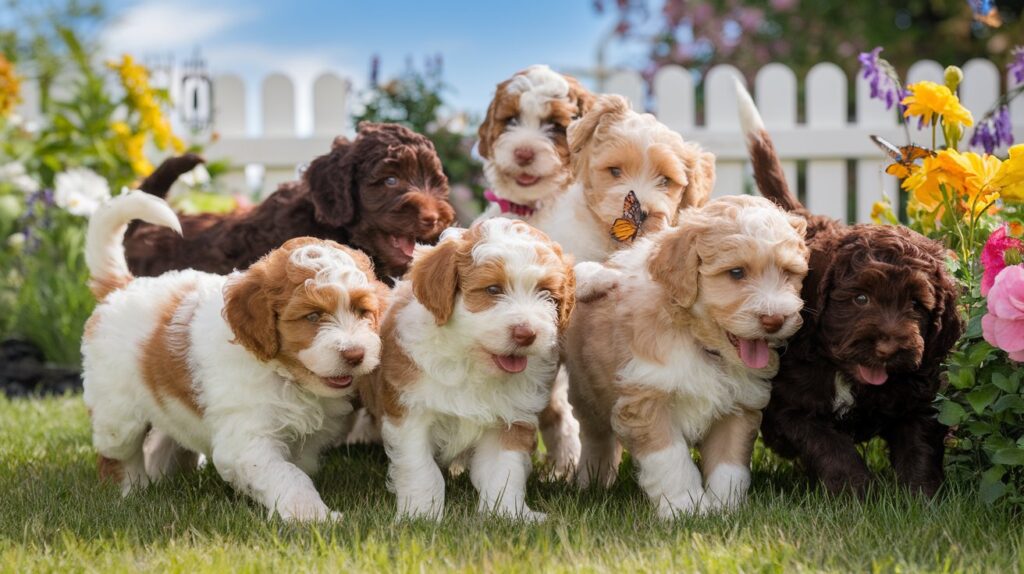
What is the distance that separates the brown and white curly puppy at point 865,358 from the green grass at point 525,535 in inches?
8.1

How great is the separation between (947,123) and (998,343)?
161 cm

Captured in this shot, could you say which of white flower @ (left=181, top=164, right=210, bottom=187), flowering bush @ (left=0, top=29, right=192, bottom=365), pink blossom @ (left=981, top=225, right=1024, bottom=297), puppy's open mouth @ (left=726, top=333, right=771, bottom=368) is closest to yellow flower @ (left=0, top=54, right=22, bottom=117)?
flowering bush @ (left=0, top=29, right=192, bottom=365)

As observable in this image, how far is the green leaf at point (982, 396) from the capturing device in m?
4.09

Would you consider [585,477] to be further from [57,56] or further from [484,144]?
[57,56]

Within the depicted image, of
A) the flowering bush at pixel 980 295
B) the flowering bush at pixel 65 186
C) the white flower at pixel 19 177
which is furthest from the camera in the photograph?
the white flower at pixel 19 177

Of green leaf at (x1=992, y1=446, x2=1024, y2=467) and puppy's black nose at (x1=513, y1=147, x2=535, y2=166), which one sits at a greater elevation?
puppy's black nose at (x1=513, y1=147, x2=535, y2=166)

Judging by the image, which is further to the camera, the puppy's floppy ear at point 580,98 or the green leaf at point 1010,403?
the puppy's floppy ear at point 580,98

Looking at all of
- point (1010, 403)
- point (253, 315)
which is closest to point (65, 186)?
point (253, 315)

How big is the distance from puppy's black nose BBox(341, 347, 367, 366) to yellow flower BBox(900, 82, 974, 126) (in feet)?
9.29

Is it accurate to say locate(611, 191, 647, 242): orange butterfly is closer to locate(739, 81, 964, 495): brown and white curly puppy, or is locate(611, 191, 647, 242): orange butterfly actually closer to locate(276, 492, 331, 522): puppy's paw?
locate(739, 81, 964, 495): brown and white curly puppy

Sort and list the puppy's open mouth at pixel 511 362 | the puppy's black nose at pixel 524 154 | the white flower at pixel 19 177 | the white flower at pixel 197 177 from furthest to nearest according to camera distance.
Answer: the white flower at pixel 19 177
the white flower at pixel 197 177
the puppy's black nose at pixel 524 154
the puppy's open mouth at pixel 511 362

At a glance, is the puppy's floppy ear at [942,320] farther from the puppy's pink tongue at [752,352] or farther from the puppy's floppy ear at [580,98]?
the puppy's floppy ear at [580,98]

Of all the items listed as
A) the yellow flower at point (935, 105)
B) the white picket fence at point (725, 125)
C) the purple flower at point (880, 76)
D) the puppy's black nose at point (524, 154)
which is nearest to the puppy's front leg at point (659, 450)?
the puppy's black nose at point (524, 154)

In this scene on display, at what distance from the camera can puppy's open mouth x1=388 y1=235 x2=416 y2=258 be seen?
5.37 m
